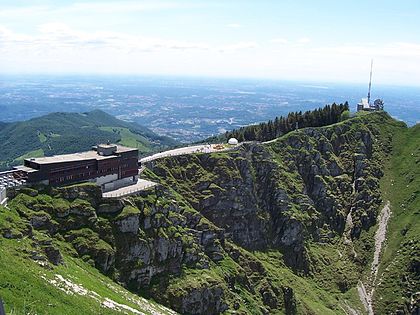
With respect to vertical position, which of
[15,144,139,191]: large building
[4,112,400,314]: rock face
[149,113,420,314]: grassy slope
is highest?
[15,144,139,191]: large building

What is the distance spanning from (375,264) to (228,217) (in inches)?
1946

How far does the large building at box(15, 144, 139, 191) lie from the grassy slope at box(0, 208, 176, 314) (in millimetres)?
13040

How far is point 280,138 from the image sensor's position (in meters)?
164

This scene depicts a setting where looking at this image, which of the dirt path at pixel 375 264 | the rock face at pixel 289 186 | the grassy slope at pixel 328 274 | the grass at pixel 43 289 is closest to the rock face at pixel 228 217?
the rock face at pixel 289 186

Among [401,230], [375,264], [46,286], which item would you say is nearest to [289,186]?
[375,264]

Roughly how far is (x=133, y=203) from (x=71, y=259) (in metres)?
20.4

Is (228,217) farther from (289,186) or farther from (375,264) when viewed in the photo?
(375,264)

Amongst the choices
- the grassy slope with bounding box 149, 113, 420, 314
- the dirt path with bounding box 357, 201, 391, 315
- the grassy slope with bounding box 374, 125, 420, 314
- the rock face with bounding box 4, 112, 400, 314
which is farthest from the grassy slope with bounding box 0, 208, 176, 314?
the grassy slope with bounding box 374, 125, 420, 314

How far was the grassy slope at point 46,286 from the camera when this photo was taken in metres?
49.2

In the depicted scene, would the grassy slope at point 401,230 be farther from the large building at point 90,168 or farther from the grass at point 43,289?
the grass at point 43,289

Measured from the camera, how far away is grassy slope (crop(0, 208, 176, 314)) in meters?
49.2

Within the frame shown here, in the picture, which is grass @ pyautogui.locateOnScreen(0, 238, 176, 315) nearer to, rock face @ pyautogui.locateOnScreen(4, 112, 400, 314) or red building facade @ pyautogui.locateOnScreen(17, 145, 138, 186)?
rock face @ pyautogui.locateOnScreen(4, 112, 400, 314)

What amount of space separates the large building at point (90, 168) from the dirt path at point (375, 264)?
248 ft

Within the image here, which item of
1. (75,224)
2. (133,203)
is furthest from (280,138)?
(75,224)
